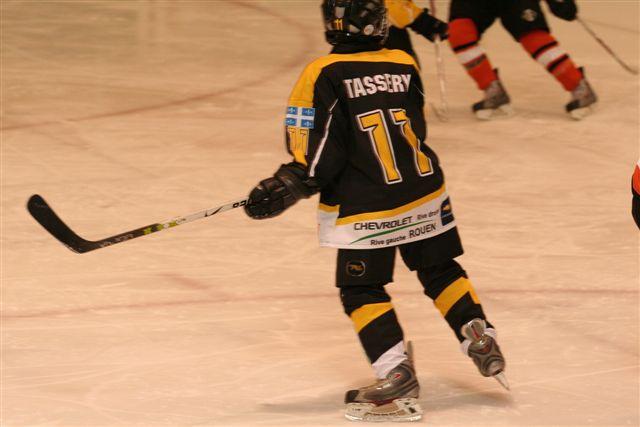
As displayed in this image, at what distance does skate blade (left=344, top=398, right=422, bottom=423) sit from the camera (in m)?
3.11

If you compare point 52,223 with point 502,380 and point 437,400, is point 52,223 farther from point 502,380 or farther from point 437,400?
point 502,380

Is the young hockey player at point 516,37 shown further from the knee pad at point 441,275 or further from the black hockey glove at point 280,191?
the black hockey glove at point 280,191

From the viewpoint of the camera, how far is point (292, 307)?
154 inches

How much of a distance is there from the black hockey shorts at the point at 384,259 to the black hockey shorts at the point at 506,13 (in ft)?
10.5

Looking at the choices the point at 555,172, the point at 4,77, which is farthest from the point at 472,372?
the point at 4,77

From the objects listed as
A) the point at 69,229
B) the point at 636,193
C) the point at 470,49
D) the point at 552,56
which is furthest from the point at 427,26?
the point at 636,193

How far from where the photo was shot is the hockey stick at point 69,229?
3.12 metres

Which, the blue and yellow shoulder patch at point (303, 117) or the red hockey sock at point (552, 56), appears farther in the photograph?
the red hockey sock at point (552, 56)

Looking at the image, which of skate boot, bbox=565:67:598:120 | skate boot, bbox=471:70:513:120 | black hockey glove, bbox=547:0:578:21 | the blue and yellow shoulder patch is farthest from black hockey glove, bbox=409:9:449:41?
the blue and yellow shoulder patch

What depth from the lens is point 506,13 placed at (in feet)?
20.5

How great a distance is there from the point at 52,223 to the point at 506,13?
359 cm

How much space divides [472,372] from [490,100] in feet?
9.95

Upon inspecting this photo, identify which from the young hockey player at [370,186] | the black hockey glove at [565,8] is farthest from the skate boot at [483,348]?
the black hockey glove at [565,8]

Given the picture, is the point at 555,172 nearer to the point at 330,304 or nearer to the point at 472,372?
the point at 330,304
